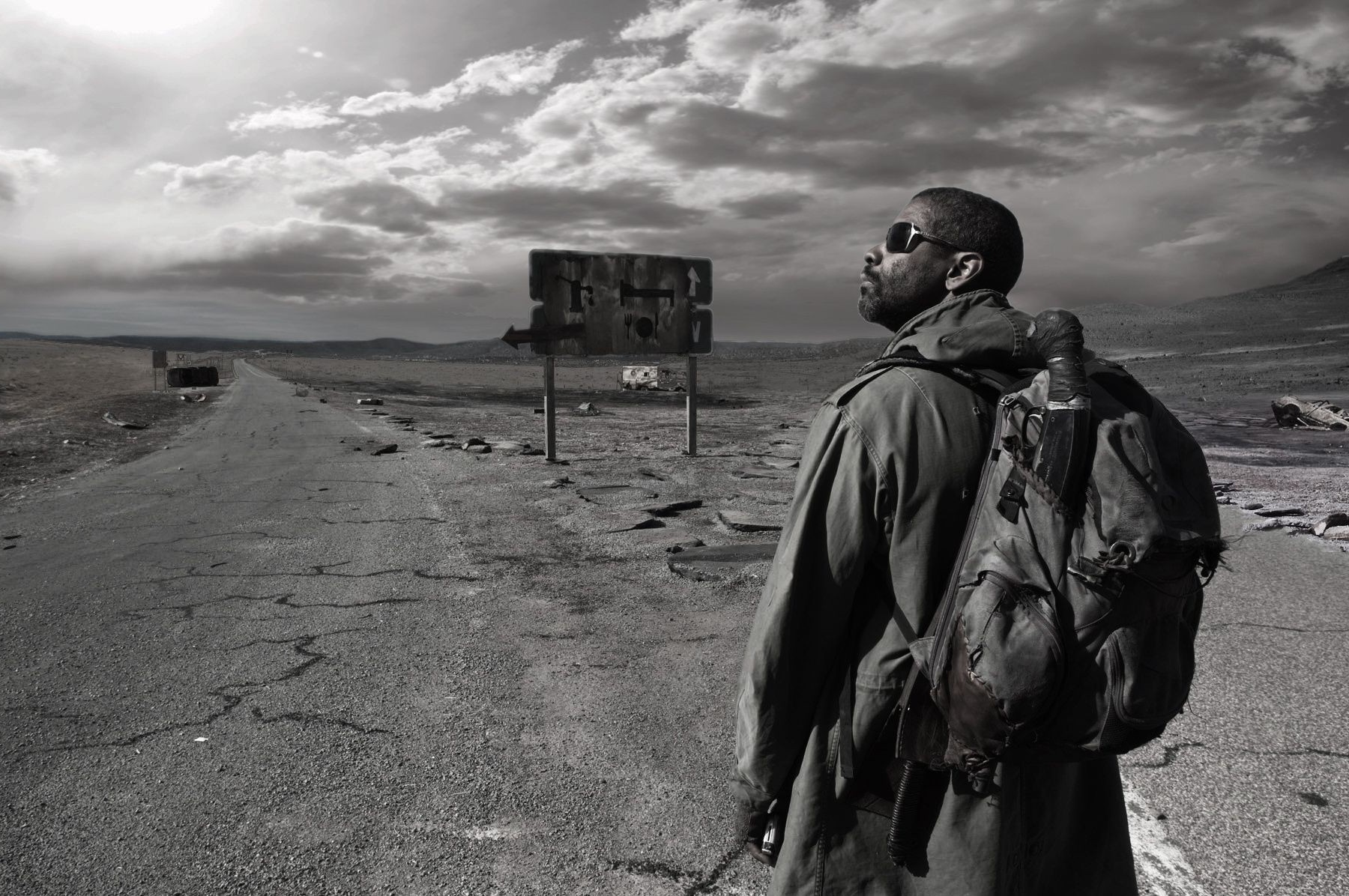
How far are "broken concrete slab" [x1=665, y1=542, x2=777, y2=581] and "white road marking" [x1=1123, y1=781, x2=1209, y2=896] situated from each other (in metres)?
3.06

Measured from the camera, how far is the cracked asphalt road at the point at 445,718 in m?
2.57

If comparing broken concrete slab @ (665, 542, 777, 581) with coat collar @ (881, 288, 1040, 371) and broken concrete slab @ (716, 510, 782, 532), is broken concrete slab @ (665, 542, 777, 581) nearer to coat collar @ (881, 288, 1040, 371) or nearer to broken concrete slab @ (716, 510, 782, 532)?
Answer: broken concrete slab @ (716, 510, 782, 532)

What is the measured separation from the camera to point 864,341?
4916 inches

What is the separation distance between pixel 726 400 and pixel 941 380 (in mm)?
29067

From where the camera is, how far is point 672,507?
26.4 feet

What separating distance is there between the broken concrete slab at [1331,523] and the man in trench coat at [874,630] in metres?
6.64

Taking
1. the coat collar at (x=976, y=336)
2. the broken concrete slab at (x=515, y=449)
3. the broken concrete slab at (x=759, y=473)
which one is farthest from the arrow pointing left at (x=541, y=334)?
the coat collar at (x=976, y=336)

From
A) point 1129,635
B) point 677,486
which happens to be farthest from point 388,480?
point 1129,635

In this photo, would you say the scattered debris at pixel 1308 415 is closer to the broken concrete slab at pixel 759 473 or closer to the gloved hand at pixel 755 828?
the broken concrete slab at pixel 759 473

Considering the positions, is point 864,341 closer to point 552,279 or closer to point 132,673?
point 552,279

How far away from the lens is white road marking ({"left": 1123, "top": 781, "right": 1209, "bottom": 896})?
96.2 inches

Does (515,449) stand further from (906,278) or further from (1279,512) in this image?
(906,278)

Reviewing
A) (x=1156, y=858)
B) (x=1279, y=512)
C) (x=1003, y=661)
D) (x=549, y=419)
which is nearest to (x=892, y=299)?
(x=1003, y=661)

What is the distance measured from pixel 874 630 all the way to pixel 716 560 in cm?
446
